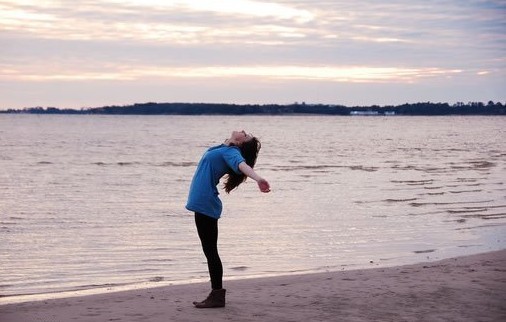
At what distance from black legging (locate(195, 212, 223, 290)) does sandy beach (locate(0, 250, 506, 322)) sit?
13.3 inches

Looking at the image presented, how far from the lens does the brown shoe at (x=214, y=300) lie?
7375 mm

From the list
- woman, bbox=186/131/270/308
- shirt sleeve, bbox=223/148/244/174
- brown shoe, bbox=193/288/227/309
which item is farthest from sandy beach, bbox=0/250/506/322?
shirt sleeve, bbox=223/148/244/174

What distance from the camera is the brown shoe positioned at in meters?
7.38

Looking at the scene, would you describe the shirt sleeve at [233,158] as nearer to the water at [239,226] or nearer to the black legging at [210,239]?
the black legging at [210,239]

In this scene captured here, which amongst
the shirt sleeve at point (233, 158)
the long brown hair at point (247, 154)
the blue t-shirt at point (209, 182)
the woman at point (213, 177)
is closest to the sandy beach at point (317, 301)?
the woman at point (213, 177)

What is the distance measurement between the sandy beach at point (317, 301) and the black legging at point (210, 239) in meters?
0.34

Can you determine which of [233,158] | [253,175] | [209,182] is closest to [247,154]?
[233,158]

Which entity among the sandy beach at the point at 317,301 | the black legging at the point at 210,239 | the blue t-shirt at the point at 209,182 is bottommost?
the sandy beach at the point at 317,301

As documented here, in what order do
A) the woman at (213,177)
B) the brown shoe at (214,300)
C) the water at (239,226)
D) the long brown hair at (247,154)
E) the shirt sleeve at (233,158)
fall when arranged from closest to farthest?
the shirt sleeve at (233,158) → the woman at (213,177) → the long brown hair at (247,154) → the brown shoe at (214,300) → the water at (239,226)

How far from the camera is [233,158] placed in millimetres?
6895

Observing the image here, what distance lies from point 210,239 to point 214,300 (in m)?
0.65

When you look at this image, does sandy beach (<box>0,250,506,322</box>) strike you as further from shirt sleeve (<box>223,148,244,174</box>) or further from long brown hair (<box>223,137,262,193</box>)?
shirt sleeve (<box>223,148,244,174</box>)

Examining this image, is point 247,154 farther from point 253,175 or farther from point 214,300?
point 214,300

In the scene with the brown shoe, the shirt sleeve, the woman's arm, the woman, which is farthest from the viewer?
the brown shoe
